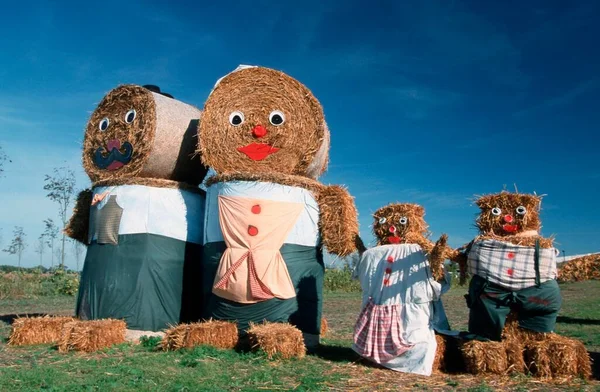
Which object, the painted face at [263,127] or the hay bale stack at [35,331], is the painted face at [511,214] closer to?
the painted face at [263,127]

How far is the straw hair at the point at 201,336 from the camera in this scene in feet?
23.9

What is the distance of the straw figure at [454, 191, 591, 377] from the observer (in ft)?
19.4

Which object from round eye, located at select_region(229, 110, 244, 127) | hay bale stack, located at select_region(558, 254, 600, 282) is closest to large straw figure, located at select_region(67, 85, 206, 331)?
round eye, located at select_region(229, 110, 244, 127)

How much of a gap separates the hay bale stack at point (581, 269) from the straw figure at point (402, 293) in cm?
127

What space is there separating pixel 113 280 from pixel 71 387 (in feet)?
11.0

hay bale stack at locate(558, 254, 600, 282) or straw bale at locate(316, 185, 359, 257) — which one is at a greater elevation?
straw bale at locate(316, 185, 359, 257)

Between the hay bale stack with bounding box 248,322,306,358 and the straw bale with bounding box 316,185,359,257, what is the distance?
4.78ft

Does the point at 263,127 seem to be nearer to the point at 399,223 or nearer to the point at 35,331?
the point at 399,223

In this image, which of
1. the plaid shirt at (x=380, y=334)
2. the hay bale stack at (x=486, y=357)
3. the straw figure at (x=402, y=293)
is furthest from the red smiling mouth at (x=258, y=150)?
the hay bale stack at (x=486, y=357)

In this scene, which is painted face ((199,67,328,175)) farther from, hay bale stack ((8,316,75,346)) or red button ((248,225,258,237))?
hay bale stack ((8,316,75,346))

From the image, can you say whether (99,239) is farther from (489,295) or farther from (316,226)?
(489,295)

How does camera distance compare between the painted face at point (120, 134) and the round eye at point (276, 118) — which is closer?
the round eye at point (276, 118)

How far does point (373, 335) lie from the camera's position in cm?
668

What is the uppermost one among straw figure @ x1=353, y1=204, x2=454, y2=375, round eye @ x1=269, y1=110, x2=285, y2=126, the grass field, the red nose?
round eye @ x1=269, y1=110, x2=285, y2=126
